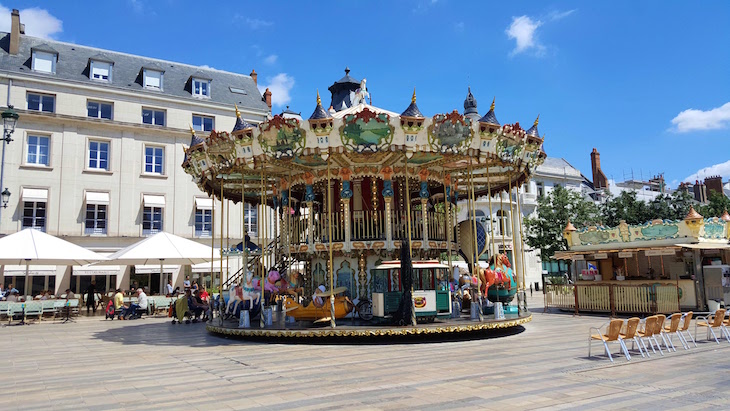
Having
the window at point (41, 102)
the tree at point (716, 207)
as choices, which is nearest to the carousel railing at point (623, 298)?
the tree at point (716, 207)

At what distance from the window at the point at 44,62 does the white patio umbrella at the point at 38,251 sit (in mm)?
15279

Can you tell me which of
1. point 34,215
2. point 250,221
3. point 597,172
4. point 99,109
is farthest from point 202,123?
point 597,172

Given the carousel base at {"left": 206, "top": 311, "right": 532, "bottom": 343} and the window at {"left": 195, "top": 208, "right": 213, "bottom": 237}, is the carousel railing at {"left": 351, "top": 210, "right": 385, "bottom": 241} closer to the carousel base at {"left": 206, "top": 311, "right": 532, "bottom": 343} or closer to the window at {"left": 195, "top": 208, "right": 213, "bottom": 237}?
the carousel base at {"left": 206, "top": 311, "right": 532, "bottom": 343}

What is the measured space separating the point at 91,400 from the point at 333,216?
33.6ft

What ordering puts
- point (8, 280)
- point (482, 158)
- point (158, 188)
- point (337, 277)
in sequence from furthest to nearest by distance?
1. point (158, 188)
2. point (8, 280)
3. point (337, 277)
4. point (482, 158)

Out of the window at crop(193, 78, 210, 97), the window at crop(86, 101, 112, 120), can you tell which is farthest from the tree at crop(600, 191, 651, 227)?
the window at crop(86, 101, 112, 120)

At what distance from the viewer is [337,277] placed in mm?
16625

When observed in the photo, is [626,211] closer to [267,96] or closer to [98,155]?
[267,96]

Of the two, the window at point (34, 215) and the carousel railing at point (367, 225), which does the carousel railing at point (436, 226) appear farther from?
the window at point (34, 215)

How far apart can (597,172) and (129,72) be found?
48.3m

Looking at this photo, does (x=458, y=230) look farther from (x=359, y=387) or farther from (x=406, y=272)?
(x=359, y=387)

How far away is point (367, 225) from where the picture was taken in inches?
655

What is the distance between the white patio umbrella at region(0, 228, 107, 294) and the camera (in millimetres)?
20859

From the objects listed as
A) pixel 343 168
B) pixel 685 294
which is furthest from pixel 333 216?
pixel 685 294
